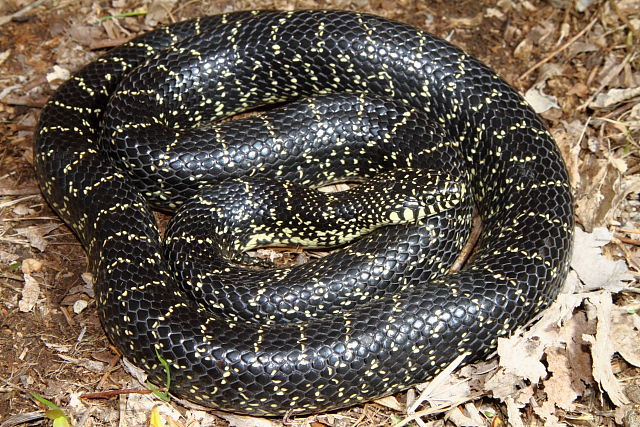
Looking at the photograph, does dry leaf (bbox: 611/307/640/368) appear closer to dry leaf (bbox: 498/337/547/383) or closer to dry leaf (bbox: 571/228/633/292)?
dry leaf (bbox: 571/228/633/292)

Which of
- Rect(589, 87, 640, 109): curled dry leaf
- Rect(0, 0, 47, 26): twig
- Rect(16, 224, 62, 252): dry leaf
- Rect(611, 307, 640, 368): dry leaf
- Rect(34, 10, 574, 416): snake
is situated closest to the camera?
Rect(34, 10, 574, 416): snake

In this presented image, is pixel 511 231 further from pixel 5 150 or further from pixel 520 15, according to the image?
pixel 5 150

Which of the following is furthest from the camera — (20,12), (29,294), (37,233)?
(20,12)

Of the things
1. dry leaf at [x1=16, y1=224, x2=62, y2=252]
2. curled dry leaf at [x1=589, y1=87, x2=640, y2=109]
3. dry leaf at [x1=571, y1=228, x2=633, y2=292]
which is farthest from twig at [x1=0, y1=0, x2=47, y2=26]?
dry leaf at [x1=571, y1=228, x2=633, y2=292]

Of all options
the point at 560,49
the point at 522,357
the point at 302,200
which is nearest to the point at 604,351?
the point at 522,357

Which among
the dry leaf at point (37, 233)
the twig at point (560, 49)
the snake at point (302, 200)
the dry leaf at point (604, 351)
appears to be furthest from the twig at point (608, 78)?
the dry leaf at point (37, 233)

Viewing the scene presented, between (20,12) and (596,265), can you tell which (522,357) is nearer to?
(596,265)
